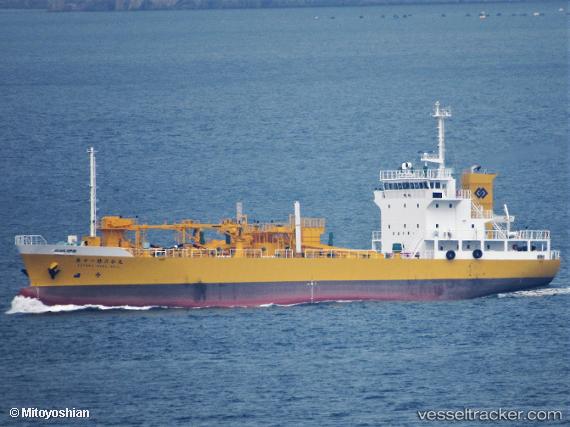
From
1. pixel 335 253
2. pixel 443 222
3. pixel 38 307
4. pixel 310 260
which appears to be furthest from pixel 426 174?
pixel 38 307

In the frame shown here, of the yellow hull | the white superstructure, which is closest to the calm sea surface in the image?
the yellow hull

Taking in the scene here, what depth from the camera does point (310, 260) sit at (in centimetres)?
7500

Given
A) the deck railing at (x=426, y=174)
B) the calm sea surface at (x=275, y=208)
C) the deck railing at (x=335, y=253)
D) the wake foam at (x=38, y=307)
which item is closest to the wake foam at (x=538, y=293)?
the calm sea surface at (x=275, y=208)

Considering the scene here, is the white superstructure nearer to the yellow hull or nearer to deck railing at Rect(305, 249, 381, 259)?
the yellow hull

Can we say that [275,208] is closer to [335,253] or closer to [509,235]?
[335,253]

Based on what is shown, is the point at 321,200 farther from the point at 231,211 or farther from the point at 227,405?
the point at 227,405

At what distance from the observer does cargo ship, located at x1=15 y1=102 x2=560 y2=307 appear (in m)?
73.6

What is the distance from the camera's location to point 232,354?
215ft

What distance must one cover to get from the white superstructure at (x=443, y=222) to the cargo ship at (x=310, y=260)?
0.04 meters

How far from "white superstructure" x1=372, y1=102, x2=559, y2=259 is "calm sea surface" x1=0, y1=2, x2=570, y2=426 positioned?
8.23ft

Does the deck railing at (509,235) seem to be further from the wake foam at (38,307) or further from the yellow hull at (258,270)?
the wake foam at (38,307)

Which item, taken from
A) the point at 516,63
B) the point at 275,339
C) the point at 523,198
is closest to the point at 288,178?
the point at 523,198

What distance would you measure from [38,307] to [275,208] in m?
23.7

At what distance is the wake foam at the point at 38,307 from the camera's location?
72.9 meters
